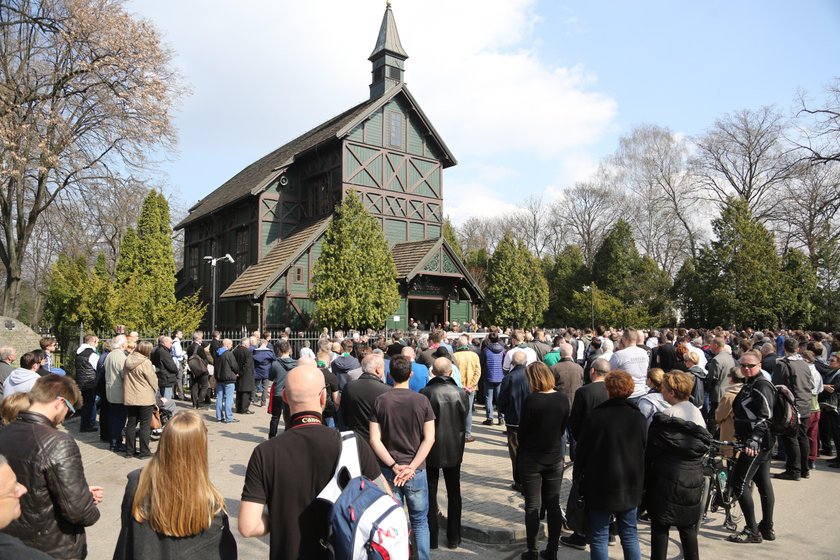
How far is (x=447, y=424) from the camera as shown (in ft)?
17.9

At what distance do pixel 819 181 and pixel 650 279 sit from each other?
11.1 m

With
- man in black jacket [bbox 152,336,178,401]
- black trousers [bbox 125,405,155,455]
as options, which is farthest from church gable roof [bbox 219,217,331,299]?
black trousers [bbox 125,405,155,455]

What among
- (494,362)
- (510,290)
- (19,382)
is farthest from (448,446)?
(510,290)

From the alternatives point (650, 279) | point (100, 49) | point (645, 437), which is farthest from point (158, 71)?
point (650, 279)

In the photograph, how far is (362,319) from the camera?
20844 millimetres

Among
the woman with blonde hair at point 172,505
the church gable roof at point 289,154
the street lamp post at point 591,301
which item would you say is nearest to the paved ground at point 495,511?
the woman with blonde hair at point 172,505

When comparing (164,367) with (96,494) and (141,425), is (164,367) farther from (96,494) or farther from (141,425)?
(96,494)

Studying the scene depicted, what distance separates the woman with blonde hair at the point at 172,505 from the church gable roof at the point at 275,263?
66.7 feet

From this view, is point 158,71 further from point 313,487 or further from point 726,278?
point 726,278

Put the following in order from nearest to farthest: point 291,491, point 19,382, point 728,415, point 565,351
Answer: point 291,491 < point 728,415 < point 19,382 < point 565,351

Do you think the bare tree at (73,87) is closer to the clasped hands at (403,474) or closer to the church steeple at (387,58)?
the church steeple at (387,58)

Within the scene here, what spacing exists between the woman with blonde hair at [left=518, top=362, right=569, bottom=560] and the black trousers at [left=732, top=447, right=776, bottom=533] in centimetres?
198

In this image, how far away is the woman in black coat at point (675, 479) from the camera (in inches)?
171

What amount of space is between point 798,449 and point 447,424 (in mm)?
5756
